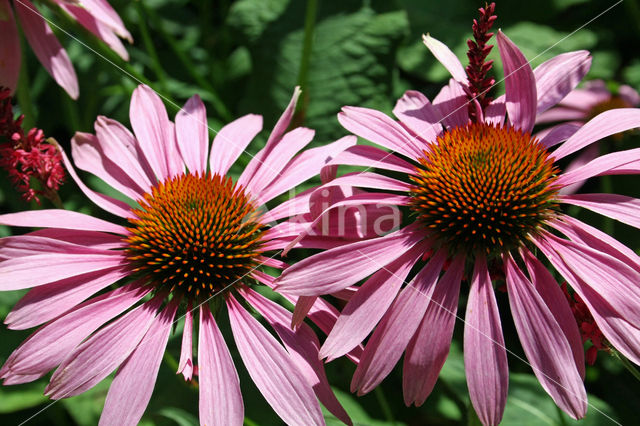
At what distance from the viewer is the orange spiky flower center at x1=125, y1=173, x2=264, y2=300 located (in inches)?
43.9

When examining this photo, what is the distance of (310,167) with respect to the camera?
1179 mm

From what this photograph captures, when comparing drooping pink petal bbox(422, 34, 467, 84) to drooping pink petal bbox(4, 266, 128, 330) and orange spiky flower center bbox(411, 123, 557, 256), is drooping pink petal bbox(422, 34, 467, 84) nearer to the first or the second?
orange spiky flower center bbox(411, 123, 557, 256)

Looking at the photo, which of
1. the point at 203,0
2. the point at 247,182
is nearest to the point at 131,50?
the point at 203,0

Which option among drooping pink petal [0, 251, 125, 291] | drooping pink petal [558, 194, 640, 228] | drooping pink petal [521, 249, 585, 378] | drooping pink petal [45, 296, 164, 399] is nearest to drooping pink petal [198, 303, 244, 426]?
drooping pink petal [45, 296, 164, 399]

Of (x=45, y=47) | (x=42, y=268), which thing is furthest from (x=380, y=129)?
(x=45, y=47)

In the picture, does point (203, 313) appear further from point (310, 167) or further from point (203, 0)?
point (203, 0)

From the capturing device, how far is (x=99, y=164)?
4.19ft

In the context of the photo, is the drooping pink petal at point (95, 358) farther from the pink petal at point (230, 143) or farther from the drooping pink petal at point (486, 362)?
the drooping pink petal at point (486, 362)

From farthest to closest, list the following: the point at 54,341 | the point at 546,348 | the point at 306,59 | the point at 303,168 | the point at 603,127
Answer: the point at 306,59 → the point at 303,168 → the point at 603,127 → the point at 54,341 → the point at 546,348

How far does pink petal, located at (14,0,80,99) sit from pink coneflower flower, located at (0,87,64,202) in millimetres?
185

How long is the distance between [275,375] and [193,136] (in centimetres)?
59

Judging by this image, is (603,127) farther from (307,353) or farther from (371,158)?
(307,353)

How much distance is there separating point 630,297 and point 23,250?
3.13 ft

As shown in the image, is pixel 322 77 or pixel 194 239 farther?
pixel 322 77
